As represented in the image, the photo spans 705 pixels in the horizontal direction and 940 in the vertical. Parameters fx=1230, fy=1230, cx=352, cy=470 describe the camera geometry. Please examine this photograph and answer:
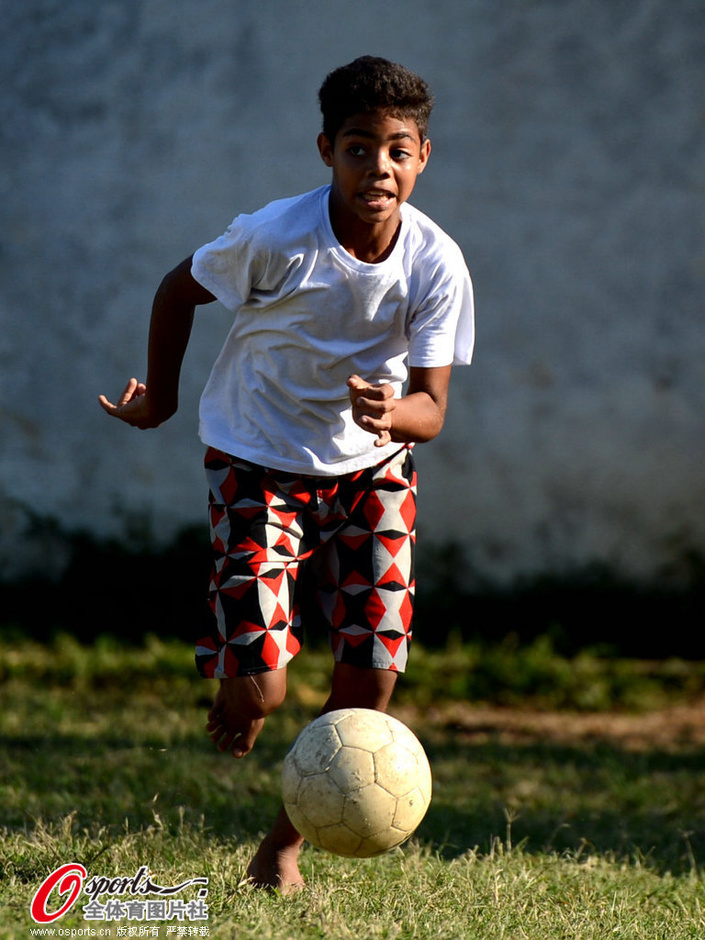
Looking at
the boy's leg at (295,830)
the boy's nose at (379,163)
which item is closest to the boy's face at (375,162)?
the boy's nose at (379,163)

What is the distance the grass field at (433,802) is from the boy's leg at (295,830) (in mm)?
85

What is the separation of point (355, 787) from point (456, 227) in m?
3.68

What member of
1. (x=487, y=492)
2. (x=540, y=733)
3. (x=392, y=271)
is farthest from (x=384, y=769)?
(x=487, y=492)

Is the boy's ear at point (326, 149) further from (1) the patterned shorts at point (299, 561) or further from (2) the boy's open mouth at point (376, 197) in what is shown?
(1) the patterned shorts at point (299, 561)

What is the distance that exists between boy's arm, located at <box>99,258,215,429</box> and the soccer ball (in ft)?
3.64

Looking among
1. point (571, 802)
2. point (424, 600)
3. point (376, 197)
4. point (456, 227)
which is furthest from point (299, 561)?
point (456, 227)

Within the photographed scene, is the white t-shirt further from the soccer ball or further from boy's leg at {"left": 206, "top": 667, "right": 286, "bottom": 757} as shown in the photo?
the soccer ball

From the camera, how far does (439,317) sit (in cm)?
341

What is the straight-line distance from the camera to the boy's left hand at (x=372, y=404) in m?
2.97

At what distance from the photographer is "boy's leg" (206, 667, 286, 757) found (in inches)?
134

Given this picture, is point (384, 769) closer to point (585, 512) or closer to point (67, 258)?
point (585, 512)

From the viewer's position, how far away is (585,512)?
618 cm

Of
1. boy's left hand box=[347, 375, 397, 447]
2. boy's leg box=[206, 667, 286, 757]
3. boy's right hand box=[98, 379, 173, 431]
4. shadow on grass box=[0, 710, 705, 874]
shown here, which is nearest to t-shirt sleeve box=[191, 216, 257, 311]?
boy's right hand box=[98, 379, 173, 431]

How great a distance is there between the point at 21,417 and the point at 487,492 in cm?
237
